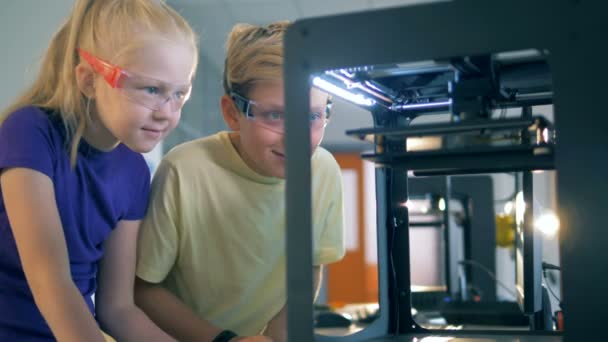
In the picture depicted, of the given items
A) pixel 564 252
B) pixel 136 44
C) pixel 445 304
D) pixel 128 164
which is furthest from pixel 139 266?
pixel 445 304

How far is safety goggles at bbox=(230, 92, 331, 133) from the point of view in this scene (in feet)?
3.64

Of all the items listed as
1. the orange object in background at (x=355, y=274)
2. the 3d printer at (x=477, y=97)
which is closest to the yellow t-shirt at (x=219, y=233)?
the 3d printer at (x=477, y=97)

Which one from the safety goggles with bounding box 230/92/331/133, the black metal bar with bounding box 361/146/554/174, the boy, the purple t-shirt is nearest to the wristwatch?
the boy

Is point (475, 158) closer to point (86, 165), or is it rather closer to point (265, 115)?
point (265, 115)

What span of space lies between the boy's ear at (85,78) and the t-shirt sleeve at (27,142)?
8cm

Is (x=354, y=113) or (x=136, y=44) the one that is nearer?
(x=136, y=44)

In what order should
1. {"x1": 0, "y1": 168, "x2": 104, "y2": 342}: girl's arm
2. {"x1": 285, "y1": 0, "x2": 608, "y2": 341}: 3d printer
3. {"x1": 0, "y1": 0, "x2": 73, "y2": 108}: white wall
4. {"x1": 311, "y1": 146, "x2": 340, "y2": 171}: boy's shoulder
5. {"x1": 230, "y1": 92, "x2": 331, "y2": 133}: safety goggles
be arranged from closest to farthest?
{"x1": 285, "y1": 0, "x2": 608, "y2": 341}: 3d printer < {"x1": 0, "y1": 168, "x2": 104, "y2": 342}: girl's arm < {"x1": 230, "y1": 92, "x2": 331, "y2": 133}: safety goggles < {"x1": 311, "y1": 146, "x2": 340, "y2": 171}: boy's shoulder < {"x1": 0, "y1": 0, "x2": 73, "y2": 108}: white wall

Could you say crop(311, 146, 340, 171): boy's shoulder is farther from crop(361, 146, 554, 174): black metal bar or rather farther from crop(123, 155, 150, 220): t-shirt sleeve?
crop(361, 146, 554, 174): black metal bar

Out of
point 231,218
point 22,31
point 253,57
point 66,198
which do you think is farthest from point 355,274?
point 66,198

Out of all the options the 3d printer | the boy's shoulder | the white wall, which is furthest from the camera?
the white wall

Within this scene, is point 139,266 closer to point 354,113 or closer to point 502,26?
point 502,26

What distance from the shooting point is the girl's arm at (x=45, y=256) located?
0.88 m

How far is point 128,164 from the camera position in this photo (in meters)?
1.13

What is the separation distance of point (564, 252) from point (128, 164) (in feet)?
2.57
